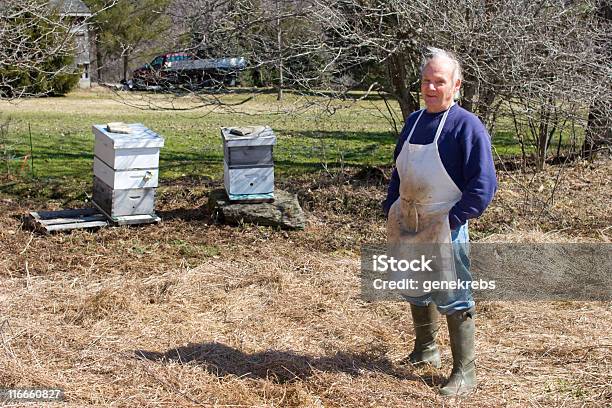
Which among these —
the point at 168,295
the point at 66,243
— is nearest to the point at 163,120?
the point at 66,243

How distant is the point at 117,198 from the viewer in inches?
293

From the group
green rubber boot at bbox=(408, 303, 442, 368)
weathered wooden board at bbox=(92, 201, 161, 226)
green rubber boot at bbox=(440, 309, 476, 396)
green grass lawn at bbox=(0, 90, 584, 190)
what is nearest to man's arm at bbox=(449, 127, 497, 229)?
green rubber boot at bbox=(440, 309, 476, 396)

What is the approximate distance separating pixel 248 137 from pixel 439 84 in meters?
3.96

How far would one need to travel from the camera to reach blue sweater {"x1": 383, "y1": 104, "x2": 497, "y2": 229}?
12.2ft

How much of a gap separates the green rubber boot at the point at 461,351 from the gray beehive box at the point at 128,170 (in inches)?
164

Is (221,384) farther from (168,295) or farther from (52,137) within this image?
(52,137)

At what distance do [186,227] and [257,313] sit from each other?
267cm

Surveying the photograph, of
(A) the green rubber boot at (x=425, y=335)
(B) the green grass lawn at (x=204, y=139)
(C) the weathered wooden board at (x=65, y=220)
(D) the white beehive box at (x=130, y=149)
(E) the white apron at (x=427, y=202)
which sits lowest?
(B) the green grass lawn at (x=204, y=139)


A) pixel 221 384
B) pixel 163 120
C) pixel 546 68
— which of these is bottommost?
pixel 163 120

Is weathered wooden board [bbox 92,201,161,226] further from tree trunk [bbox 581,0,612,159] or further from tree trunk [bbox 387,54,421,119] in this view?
tree trunk [bbox 581,0,612,159]

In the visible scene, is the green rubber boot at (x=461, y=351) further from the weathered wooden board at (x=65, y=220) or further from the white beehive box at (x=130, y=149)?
the weathered wooden board at (x=65, y=220)

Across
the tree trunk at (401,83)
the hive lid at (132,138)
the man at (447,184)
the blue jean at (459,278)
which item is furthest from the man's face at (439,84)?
the tree trunk at (401,83)

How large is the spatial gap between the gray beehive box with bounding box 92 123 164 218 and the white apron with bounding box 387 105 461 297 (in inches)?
153

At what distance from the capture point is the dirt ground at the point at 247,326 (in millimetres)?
3990
